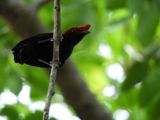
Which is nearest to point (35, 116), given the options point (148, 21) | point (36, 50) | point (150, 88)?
point (36, 50)

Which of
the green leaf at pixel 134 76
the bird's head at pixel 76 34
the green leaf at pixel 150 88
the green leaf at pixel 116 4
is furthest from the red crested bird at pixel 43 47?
the green leaf at pixel 116 4

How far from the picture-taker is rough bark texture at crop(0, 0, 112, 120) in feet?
10.2

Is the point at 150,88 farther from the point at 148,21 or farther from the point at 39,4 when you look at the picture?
the point at 39,4

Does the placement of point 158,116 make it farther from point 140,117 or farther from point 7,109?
point 7,109

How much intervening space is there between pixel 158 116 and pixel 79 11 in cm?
81

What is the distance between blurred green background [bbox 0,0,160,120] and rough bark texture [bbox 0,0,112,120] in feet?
0.48

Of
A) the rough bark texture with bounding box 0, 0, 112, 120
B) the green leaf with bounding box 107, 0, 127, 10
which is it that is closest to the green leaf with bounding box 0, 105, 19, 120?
the rough bark texture with bounding box 0, 0, 112, 120

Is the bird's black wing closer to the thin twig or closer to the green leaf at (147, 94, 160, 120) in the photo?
the green leaf at (147, 94, 160, 120)

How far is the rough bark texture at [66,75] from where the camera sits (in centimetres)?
311

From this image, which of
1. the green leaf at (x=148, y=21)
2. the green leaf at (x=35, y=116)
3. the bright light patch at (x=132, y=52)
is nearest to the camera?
the green leaf at (x=35, y=116)

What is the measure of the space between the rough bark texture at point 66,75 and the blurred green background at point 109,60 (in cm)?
15

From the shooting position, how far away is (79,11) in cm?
313

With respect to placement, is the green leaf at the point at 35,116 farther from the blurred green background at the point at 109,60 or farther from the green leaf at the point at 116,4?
the green leaf at the point at 116,4

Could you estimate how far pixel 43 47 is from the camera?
185 cm
